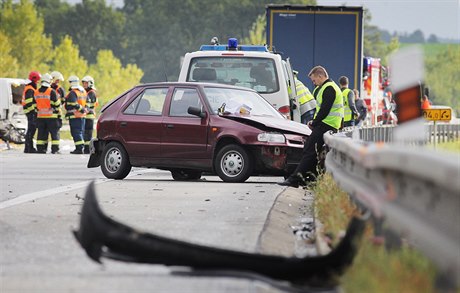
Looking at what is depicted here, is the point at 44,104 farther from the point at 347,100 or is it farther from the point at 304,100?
the point at 304,100

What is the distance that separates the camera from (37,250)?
10242mm

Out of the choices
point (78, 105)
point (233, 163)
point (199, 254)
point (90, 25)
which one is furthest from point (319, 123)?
point (90, 25)

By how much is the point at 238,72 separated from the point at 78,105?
9.95m

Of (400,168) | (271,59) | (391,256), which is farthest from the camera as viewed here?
(271,59)

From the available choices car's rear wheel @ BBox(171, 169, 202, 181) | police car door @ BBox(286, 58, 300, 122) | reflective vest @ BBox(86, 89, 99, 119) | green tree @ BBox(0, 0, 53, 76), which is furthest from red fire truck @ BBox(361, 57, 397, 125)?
green tree @ BBox(0, 0, 53, 76)

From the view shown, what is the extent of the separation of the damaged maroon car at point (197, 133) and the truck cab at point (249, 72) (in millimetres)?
1520

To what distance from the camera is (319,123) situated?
17.8 metres

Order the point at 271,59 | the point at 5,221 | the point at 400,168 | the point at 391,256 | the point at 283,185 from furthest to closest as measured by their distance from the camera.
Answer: the point at 271,59 < the point at 283,185 < the point at 5,221 < the point at 391,256 < the point at 400,168

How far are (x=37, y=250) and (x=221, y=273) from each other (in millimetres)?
2567

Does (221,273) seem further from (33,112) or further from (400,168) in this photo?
(33,112)

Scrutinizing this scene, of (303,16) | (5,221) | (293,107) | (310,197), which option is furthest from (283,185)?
(303,16)

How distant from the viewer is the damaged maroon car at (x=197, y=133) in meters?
18.7

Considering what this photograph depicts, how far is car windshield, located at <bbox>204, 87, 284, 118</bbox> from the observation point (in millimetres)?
19062

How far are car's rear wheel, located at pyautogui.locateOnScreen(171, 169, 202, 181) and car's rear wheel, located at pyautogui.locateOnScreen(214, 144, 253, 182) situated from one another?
1.59 meters
